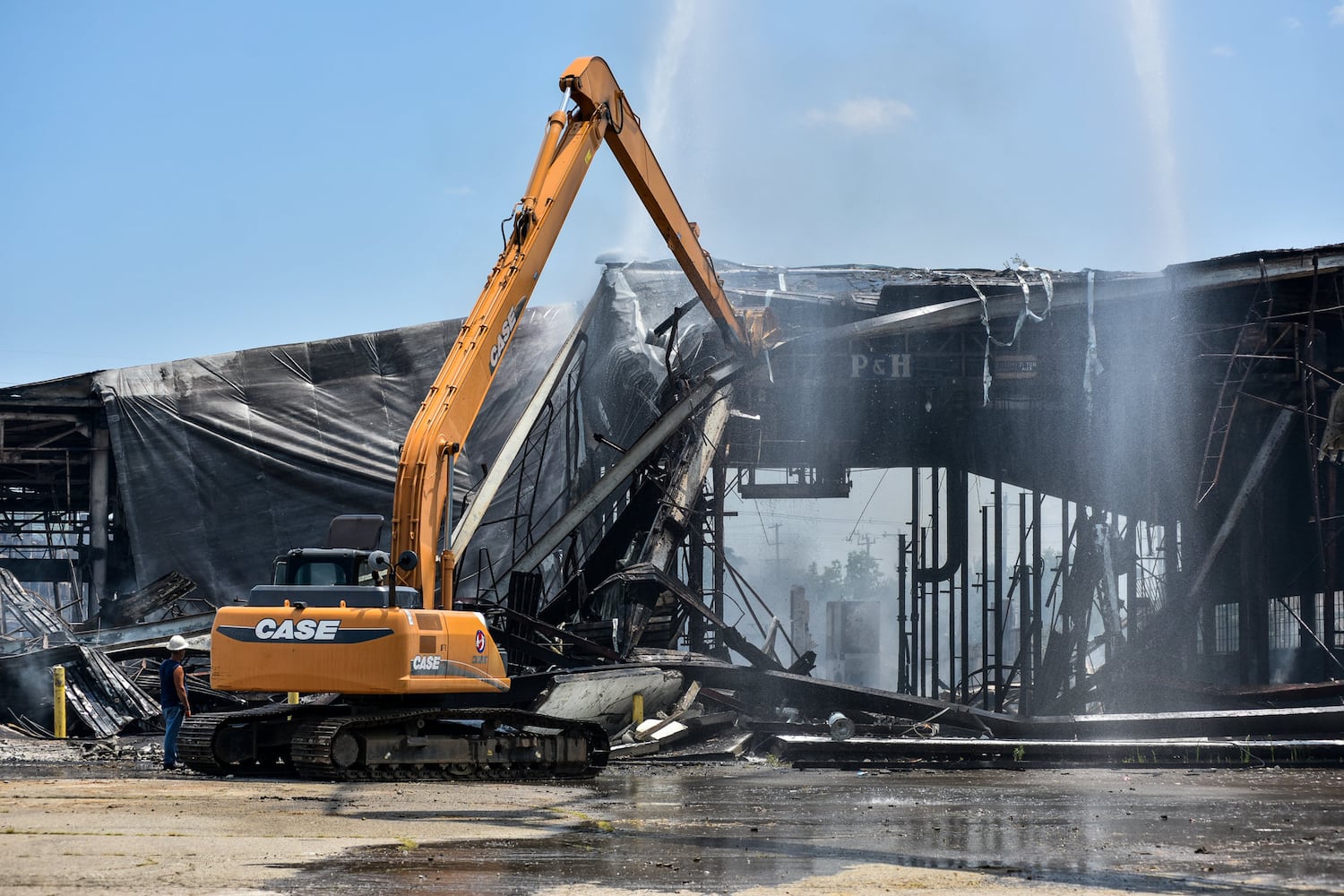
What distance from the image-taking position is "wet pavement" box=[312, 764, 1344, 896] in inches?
251

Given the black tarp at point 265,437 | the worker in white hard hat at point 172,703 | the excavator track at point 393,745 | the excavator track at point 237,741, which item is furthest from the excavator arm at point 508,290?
the black tarp at point 265,437

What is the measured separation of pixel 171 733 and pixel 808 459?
1491cm

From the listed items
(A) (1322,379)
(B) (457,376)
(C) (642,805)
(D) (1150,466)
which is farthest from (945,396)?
(C) (642,805)

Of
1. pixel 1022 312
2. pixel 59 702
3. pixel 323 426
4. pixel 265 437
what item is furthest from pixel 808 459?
pixel 59 702

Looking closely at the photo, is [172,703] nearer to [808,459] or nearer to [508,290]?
[508,290]

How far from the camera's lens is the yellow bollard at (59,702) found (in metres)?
17.7

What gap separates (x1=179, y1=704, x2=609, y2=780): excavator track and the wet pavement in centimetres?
91

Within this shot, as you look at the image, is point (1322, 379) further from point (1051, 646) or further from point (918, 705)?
point (918, 705)

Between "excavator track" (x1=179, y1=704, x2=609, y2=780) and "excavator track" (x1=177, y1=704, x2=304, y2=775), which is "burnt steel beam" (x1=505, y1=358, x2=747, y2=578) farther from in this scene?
"excavator track" (x1=177, y1=704, x2=304, y2=775)

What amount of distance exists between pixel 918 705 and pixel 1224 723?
3.78 m

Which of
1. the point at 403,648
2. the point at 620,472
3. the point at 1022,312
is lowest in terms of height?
the point at 403,648

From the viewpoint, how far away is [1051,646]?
22.4 meters

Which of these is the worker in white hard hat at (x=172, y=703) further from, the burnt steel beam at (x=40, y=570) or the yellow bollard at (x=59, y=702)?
the burnt steel beam at (x=40, y=570)

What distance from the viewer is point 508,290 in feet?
45.3
